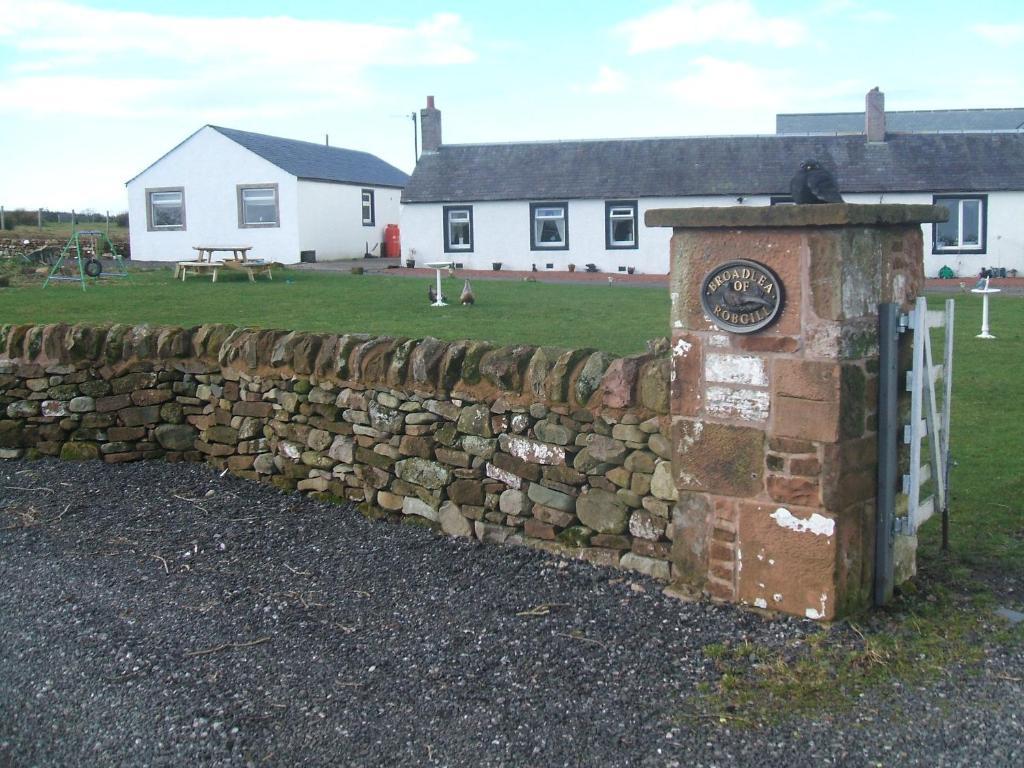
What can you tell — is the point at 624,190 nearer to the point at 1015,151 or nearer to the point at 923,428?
the point at 1015,151

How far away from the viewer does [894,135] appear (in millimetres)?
30859

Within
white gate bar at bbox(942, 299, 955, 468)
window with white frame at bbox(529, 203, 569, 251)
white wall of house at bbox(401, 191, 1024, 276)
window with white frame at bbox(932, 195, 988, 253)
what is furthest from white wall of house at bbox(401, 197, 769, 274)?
white gate bar at bbox(942, 299, 955, 468)

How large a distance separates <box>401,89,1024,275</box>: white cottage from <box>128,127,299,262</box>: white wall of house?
12.9ft

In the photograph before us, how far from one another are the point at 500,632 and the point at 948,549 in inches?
96.5

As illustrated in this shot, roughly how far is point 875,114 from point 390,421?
27.3 m

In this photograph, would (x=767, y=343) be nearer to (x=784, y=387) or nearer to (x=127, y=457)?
(x=784, y=387)

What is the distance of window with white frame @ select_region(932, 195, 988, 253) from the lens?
94.7ft

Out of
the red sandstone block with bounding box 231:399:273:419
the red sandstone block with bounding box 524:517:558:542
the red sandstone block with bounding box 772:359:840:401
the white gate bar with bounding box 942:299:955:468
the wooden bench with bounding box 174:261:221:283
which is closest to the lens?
Result: the red sandstone block with bounding box 772:359:840:401

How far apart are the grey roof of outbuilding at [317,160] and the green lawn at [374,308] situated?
958 centimetres

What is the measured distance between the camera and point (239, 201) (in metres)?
34.1

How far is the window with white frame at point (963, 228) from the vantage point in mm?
28875

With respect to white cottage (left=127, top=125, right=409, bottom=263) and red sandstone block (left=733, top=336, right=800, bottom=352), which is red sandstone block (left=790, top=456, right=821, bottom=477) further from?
white cottage (left=127, top=125, right=409, bottom=263)

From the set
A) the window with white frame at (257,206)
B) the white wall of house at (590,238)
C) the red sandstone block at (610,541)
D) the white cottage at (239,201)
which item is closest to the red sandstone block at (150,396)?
the red sandstone block at (610,541)

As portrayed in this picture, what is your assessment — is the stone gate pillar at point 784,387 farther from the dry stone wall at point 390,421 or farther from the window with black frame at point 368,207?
the window with black frame at point 368,207
